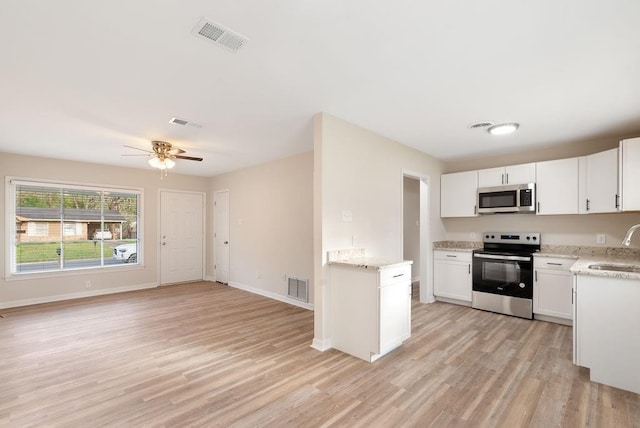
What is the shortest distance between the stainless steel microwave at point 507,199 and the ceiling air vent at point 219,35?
4.20 m

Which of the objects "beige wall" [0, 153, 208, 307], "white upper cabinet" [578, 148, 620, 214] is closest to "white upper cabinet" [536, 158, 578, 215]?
"white upper cabinet" [578, 148, 620, 214]

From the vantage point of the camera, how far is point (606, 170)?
11.7ft

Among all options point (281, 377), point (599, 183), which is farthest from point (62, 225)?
point (599, 183)

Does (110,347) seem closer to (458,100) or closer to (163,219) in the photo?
(163,219)

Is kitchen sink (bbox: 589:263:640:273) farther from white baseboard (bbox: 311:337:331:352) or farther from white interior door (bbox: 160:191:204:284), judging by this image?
white interior door (bbox: 160:191:204:284)

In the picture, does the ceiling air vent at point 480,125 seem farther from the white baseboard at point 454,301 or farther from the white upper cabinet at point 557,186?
the white baseboard at point 454,301

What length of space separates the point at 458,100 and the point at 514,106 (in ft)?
2.04

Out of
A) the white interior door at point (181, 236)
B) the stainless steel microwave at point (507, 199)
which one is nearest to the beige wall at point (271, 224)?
the white interior door at point (181, 236)

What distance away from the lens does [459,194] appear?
16.4 feet

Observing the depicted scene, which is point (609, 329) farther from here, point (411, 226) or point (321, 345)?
point (411, 226)

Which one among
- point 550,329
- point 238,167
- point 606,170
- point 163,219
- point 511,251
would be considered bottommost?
point 550,329

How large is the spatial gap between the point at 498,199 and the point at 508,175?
0.38 meters

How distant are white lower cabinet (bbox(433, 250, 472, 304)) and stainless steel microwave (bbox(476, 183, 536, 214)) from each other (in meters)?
0.81

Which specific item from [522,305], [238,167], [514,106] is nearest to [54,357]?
[238,167]
